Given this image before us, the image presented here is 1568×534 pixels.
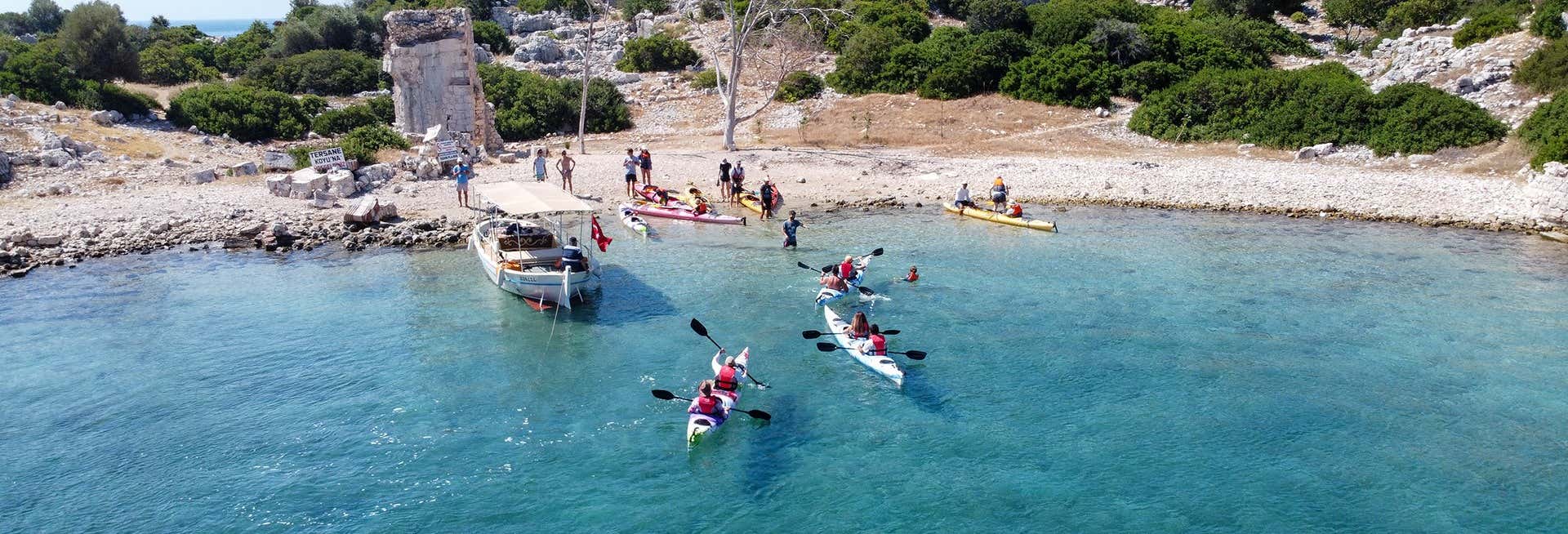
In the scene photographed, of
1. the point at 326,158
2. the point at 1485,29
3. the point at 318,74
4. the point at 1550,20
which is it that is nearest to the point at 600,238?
the point at 326,158

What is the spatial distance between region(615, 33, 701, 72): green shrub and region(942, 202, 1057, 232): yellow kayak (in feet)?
80.1

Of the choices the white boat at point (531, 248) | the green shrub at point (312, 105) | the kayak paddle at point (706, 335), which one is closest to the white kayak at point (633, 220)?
the white boat at point (531, 248)

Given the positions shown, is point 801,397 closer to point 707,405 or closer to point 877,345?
point 877,345

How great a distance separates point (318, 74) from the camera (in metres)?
44.4

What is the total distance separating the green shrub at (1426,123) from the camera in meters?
29.5

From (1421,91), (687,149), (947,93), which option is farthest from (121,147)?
(1421,91)

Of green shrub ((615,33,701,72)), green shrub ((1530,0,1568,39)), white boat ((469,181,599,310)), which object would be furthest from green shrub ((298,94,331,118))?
green shrub ((1530,0,1568,39))

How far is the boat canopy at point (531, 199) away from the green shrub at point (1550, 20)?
3258cm

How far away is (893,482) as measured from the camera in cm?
1291

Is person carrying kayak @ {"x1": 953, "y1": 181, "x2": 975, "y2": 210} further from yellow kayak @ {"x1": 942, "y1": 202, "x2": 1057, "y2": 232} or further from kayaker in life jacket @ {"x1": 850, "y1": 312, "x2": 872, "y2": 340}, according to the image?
kayaker in life jacket @ {"x1": 850, "y1": 312, "x2": 872, "y2": 340}

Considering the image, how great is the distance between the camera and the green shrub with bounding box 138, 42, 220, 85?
43656mm

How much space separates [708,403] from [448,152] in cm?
1965

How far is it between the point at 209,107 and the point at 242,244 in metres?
14.2

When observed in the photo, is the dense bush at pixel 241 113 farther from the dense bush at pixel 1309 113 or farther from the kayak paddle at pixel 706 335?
the dense bush at pixel 1309 113
